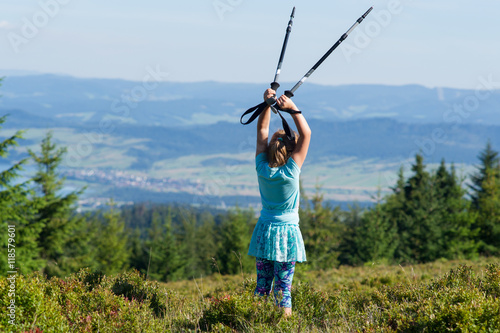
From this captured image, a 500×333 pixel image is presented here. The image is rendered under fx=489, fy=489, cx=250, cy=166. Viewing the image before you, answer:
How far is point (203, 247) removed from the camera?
6316 cm

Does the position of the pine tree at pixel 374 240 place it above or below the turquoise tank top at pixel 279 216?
below

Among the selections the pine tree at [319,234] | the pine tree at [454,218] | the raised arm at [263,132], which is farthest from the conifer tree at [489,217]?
the raised arm at [263,132]

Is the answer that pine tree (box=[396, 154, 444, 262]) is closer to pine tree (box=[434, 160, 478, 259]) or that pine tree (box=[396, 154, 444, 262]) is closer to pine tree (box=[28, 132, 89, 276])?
pine tree (box=[434, 160, 478, 259])

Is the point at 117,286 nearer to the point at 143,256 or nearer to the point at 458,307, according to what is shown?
the point at 458,307

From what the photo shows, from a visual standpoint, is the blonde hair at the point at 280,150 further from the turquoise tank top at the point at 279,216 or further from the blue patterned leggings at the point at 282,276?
the blue patterned leggings at the point at 282,276

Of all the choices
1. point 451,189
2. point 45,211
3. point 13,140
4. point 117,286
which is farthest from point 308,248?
point 117,286

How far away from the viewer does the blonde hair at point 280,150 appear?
14.9 feet

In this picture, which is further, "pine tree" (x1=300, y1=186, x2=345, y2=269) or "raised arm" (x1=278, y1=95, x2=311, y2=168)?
"pine tree" (x1=300, y1=186, x2=345, y2=269)

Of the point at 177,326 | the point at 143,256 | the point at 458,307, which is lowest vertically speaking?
the point at 143,256

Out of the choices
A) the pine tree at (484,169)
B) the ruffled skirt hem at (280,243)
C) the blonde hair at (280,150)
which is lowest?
the ruffled skirt hem at (280,243)

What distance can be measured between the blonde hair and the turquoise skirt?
48cm

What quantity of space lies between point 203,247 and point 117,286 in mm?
57940

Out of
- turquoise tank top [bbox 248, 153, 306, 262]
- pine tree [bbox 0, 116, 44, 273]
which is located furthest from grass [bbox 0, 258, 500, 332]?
pine tree [bbox 0, 116, 44, 273]

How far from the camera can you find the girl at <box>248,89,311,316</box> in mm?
4480
